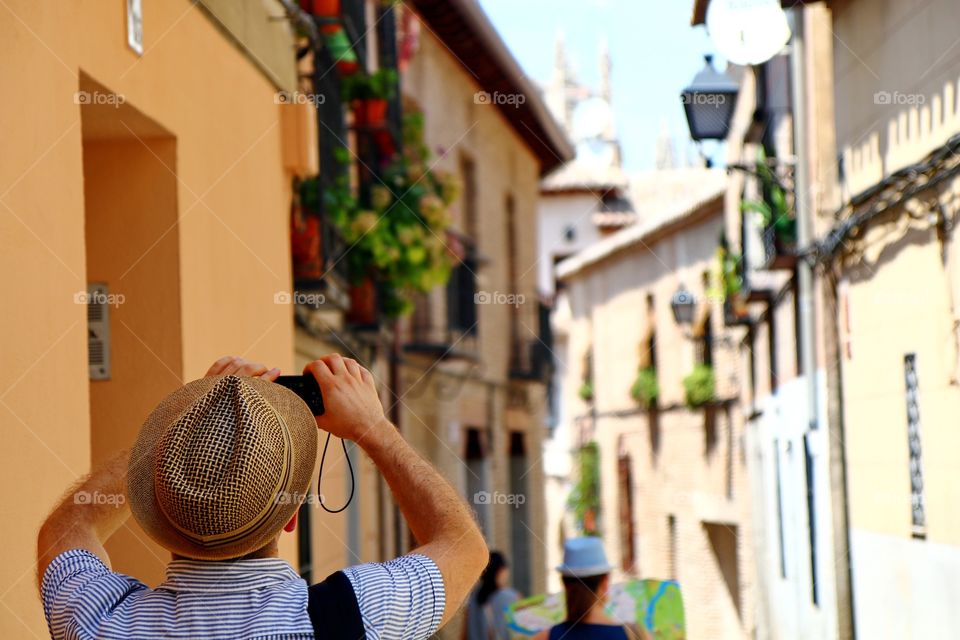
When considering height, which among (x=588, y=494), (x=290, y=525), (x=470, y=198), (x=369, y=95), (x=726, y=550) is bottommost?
(x=726, y=550)

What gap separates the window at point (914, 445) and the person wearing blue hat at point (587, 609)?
336 cm

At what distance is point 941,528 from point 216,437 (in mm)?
6709

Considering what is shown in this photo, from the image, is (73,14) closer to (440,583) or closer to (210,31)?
(210,31)

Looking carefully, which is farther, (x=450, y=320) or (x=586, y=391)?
(x=586, y=391)

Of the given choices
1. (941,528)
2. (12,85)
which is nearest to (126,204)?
(12,85)

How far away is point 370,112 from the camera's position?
10.1 meters

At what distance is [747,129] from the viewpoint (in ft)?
53.4

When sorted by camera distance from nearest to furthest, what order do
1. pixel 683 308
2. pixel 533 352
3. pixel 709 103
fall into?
1. pixel 709 103
2. pixel 683 308
3. pixel 533 352

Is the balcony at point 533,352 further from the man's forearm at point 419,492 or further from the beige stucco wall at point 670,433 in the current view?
the man's forearm at point 419,492

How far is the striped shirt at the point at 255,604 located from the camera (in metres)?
2.04

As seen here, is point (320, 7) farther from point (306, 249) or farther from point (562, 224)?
point (562, 224)

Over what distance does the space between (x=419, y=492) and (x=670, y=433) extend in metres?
20.1

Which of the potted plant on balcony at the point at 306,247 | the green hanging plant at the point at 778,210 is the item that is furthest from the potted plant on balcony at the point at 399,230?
the green hanging plant at the point at 778,210

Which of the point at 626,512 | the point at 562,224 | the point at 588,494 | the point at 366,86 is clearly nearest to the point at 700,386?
the point at 626,512
